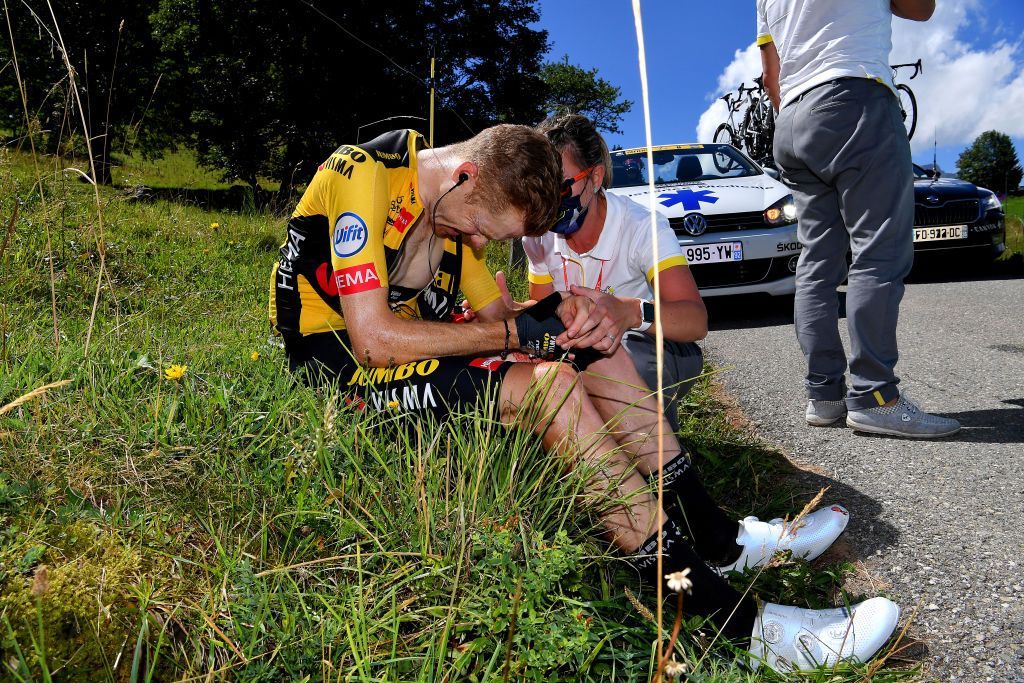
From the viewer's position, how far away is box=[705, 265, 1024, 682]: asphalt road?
2025mm

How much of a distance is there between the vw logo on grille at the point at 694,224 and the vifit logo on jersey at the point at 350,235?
444cm

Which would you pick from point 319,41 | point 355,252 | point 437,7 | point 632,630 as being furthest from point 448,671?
point 437,7

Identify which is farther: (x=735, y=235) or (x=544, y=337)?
(x=735, y=235)

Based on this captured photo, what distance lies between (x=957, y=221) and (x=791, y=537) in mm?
8314

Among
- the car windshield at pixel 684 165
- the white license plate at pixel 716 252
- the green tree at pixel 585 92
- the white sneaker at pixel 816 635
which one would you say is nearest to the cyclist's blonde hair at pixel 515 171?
the white sneaker at pixel 816 635

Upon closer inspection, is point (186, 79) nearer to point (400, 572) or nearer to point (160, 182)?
point (160, 182)

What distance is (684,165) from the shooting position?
7691mm

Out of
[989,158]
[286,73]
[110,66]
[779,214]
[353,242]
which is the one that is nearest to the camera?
[353,242]

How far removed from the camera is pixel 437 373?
228 centimetres

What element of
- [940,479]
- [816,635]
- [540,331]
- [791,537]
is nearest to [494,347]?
[540,331]

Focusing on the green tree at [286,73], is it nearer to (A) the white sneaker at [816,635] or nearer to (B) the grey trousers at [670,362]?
(B) the grey trousers at [670,362]

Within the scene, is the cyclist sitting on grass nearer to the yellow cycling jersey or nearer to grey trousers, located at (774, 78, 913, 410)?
the yellow cycling jersey

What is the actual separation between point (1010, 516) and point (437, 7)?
19958mm

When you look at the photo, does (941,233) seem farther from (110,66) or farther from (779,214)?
(110,66)
